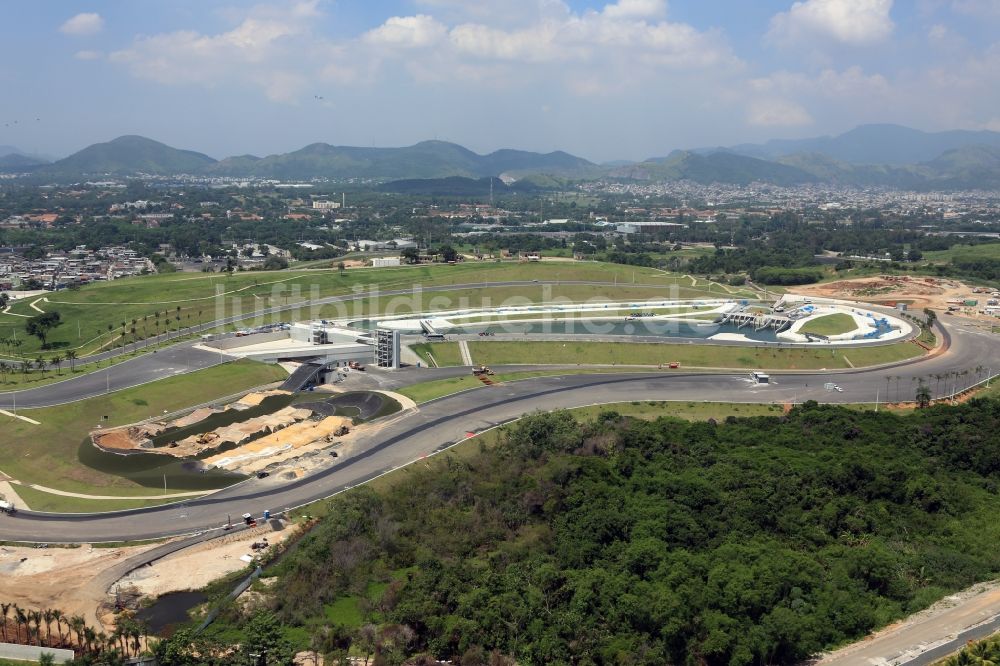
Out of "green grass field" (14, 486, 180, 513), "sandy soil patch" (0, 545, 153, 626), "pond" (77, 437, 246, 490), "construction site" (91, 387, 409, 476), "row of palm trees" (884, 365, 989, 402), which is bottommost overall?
"sandy soil patch" (0, 545, 153, 626)

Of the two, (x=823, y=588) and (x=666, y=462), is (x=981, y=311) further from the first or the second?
(x=823, y=588)

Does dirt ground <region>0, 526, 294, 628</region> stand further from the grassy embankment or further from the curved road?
the grassy embankment

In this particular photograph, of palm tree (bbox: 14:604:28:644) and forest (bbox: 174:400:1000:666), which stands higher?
forest (bbox: 174:400:1000:666)

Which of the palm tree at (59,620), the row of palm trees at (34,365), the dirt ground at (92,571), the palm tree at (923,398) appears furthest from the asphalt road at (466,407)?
the palm tree at (59,620)

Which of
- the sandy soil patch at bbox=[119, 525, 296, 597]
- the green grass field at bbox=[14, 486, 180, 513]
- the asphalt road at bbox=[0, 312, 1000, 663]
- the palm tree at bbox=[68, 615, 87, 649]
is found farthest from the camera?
the green grass field at bbox=[14, 486, 180, 513]

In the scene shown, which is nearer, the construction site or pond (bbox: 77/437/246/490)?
pond (bbox: 77/437/246/490)

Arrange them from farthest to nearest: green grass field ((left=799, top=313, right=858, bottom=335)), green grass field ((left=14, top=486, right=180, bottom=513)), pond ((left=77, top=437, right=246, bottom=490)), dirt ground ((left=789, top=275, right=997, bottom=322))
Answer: dirt ground ((left=789, top=275, right=997, bottom=322)) → green grass field ((left=799, top=313, right=858, bottom=335)) → pond ((left=77, top=437, right=246, bottom=490)) → green grass field ((left=14, top=486, right=180, bottom=513))

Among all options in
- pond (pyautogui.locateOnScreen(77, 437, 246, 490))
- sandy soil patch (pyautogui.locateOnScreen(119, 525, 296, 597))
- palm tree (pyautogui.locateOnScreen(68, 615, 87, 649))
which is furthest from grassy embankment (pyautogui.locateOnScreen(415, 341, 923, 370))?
palm tree (pyautogui.locateOnScreen(68, 615, 87, 649))
